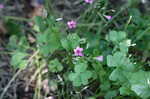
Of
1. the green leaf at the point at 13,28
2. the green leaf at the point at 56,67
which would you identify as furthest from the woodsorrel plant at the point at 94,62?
the green leaf at the point at 13,28

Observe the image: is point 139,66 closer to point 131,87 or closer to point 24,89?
point 131,87

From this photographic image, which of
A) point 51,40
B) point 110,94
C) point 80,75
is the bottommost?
point 110,94

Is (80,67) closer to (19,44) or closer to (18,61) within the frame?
(18,61)

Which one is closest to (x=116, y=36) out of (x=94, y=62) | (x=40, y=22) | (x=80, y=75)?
(x=94, y=62)

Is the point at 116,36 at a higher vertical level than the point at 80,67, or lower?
higher

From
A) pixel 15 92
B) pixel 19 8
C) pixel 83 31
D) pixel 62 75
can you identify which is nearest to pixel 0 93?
pixel 15 92

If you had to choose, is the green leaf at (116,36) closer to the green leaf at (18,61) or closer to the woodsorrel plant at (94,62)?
the woodsorrel plant at (94,62)

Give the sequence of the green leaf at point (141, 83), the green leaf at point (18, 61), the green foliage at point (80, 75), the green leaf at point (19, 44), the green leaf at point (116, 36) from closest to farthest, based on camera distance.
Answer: the green leaf at point (141, 83) → the green foliage at point (80, 75) → the green leaf at point (116, 36) → the green leaf at point (18, 61) → the green leaf at point (19, 44)

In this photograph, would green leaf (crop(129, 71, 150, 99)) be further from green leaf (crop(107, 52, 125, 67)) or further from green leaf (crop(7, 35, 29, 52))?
green leaf (crop(7, 35, 29, 52))
